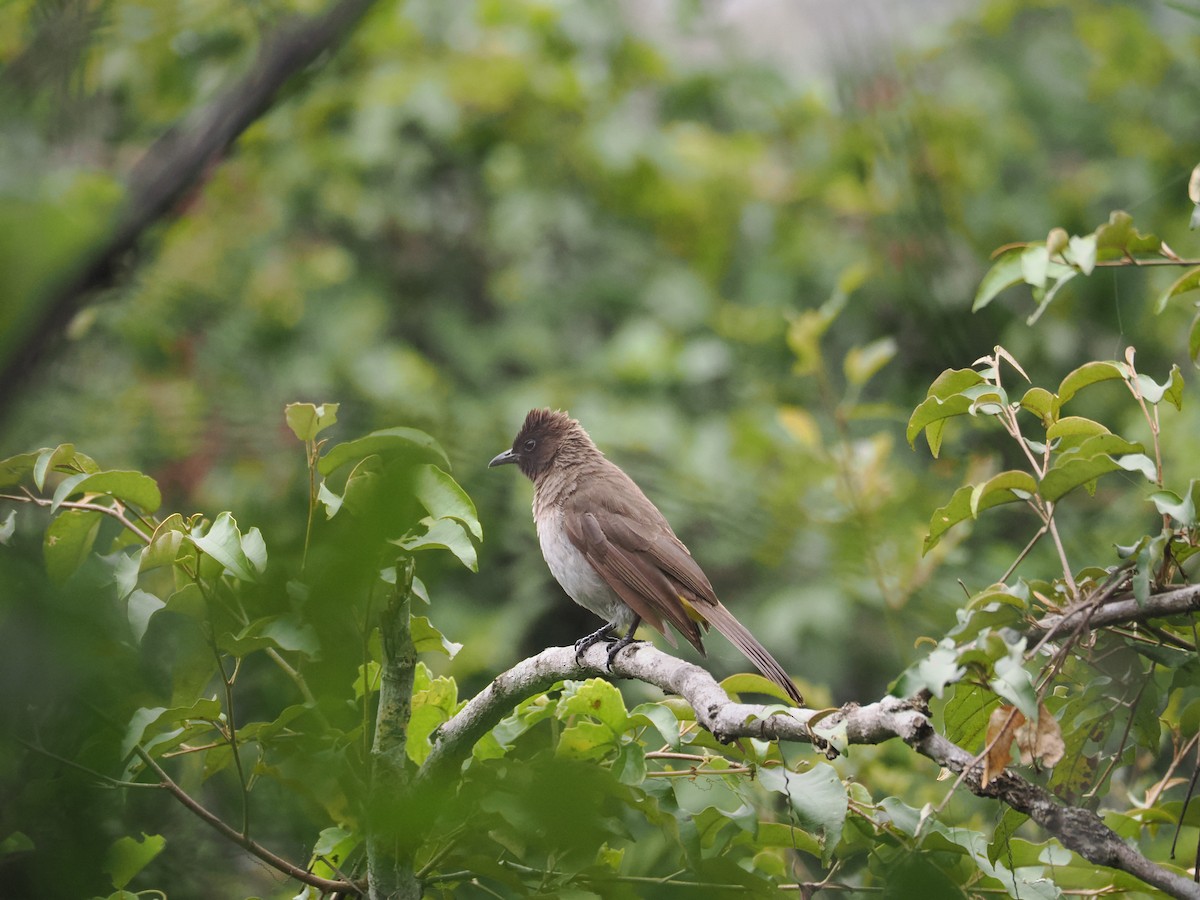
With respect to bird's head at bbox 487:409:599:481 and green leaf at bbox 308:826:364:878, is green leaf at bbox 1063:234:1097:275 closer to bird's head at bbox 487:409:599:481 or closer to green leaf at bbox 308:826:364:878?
green leaf at bbox 308:826:364:878

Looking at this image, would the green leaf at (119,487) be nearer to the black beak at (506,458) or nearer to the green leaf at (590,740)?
the green leaf at (590,740)

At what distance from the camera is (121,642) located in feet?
3.49

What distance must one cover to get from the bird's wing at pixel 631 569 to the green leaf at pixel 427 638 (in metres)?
1.19

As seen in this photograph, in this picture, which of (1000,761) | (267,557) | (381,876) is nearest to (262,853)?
(381,876)

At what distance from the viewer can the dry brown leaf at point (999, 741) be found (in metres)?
1.51

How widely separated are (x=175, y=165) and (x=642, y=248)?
21.2 feet

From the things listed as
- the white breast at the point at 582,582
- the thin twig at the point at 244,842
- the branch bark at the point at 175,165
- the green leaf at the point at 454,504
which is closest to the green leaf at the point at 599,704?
the green leaf at the point at 454,504

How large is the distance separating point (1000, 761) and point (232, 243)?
20.8ft

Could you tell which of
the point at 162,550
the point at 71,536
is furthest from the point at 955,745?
the point at 71,536

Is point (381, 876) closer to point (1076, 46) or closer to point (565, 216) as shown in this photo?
point (565, 216)

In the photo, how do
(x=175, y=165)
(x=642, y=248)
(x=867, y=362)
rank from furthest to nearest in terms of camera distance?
(x=642, y=248), (x=867, y=362), (x=175, y=165)

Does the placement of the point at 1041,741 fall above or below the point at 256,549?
below

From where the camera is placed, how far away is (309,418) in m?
2.02

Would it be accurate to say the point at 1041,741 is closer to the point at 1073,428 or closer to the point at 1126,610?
the point at 1126,610
